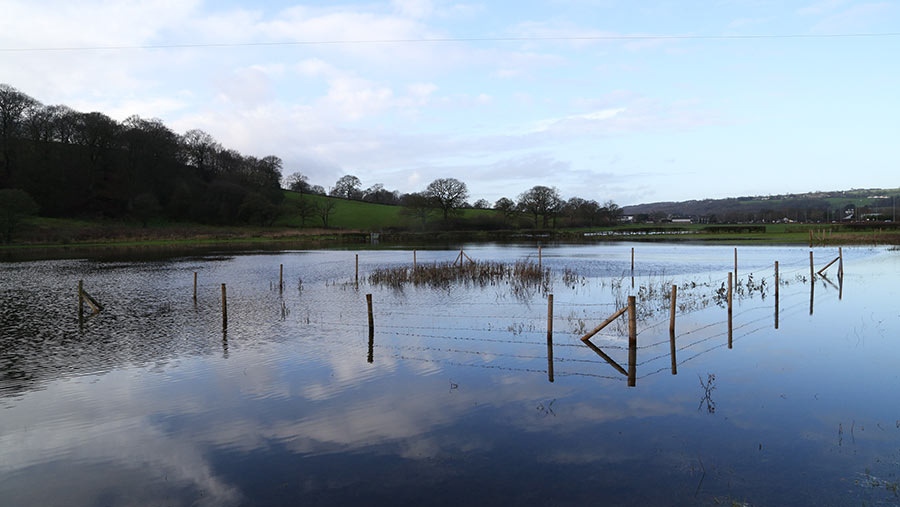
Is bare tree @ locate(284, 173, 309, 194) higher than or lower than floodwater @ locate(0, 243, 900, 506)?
higher

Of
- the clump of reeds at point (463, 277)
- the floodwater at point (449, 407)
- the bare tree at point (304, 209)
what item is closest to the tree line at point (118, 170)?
the bare tree at point (304, 209)

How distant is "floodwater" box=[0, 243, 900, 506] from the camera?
8.13 metres

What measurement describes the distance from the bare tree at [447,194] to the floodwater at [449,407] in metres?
92.4

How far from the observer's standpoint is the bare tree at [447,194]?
116 meters

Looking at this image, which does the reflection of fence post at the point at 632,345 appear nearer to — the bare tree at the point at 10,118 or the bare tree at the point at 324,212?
the bare tree at the point at 10,118

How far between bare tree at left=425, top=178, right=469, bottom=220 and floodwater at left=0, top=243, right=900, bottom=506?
92.4m

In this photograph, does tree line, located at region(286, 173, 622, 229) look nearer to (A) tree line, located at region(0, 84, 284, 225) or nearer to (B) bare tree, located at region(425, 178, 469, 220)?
(B) bare tree, located at region(425, 178, 469, 220)

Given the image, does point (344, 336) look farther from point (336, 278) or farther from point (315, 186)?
point (315, 186)

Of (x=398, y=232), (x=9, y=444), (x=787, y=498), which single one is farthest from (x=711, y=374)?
(x=398, y=232)

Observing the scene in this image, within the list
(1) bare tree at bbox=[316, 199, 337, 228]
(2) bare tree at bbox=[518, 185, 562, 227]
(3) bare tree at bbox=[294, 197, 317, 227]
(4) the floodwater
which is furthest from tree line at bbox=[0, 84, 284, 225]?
(4) the floodwater

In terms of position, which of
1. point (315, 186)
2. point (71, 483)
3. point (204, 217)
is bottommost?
point (71, 483)

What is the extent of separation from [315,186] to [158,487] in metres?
146

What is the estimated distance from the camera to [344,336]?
18781mm

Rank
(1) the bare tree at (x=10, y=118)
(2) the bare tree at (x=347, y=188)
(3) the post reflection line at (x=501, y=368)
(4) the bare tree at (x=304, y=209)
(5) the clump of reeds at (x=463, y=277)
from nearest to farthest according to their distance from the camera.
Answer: (3) the post reflection line at (x=501, y=368), (5) the clump of reeds at (x=463, y=277), (1) the bare tree at (x=10, y=118), (4) the bare tree at (x=304, y=209), (2) the bare tree at (x=347, y=188)
